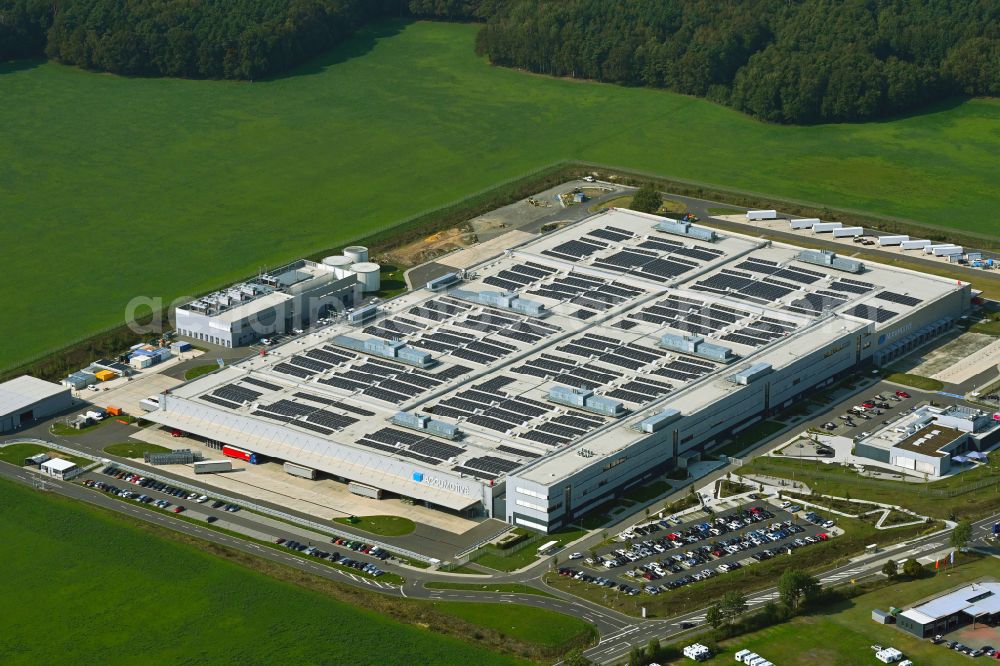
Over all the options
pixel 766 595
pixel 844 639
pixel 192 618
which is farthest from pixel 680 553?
pixel 192 618

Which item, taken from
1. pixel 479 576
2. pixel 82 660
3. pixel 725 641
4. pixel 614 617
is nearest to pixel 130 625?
pixel 82 660

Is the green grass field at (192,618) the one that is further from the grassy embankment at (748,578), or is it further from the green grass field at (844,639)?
the green grass field at (844,639)

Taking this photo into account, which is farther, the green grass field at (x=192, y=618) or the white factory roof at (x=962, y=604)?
the green grass field at (x=192, y=618)

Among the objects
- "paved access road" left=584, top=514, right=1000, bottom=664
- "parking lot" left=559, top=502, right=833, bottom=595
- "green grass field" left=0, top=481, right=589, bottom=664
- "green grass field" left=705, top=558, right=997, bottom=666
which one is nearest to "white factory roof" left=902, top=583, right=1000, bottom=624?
"green grass field" left=705, top=558, right=997, bottom=666

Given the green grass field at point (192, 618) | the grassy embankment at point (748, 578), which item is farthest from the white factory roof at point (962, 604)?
the green grass field at point (192, 618)

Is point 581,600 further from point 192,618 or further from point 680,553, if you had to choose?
point 192,618

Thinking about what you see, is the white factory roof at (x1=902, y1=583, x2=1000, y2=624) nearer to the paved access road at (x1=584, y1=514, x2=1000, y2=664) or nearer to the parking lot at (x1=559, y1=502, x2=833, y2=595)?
the paved access road at (x1=584, y1=514, x2=1000, y2=664)
